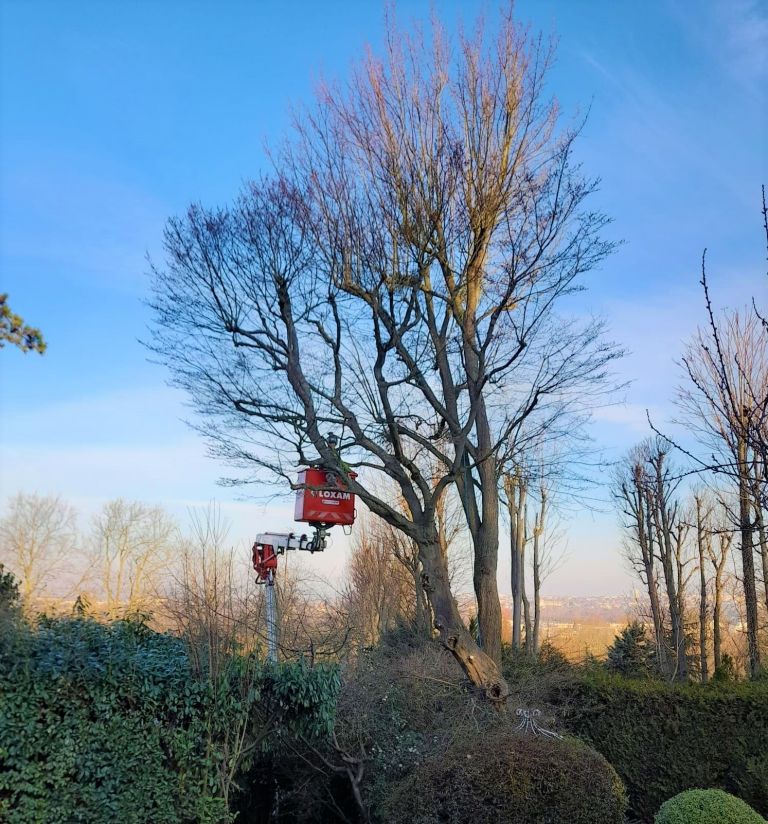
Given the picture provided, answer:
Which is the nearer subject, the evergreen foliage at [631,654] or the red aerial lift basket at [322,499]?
the red aerial lift basket at [322,499]

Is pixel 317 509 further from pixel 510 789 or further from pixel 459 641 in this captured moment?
pixel 510 789

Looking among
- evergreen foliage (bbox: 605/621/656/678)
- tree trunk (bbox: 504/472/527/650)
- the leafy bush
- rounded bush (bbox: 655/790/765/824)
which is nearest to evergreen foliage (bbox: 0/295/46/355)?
the leafy bush

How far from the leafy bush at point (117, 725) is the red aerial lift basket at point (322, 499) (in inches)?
178

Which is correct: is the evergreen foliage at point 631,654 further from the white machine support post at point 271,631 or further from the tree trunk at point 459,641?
the white machine support post at point 271,631

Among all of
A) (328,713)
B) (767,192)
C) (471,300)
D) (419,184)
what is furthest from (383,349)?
(767,192)

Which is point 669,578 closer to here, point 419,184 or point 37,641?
point 419,184

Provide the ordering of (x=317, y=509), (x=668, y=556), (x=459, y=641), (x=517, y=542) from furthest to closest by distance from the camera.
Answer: (x=517, y=542)
(x=668, y=556)
(x=317, y=509)
(x=459, y=641)

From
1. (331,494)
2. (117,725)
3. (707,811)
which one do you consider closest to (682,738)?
(707,811)

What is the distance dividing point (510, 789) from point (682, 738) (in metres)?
3.70

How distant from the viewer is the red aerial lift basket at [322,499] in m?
10.6

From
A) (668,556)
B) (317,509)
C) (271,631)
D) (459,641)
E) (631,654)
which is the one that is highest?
(317,509)

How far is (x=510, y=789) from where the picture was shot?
523cm

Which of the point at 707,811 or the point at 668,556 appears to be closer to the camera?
the point at 707,811

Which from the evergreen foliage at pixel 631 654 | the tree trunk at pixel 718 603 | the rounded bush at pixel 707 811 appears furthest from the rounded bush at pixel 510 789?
Result: the tree trunk at pixel 718 603
